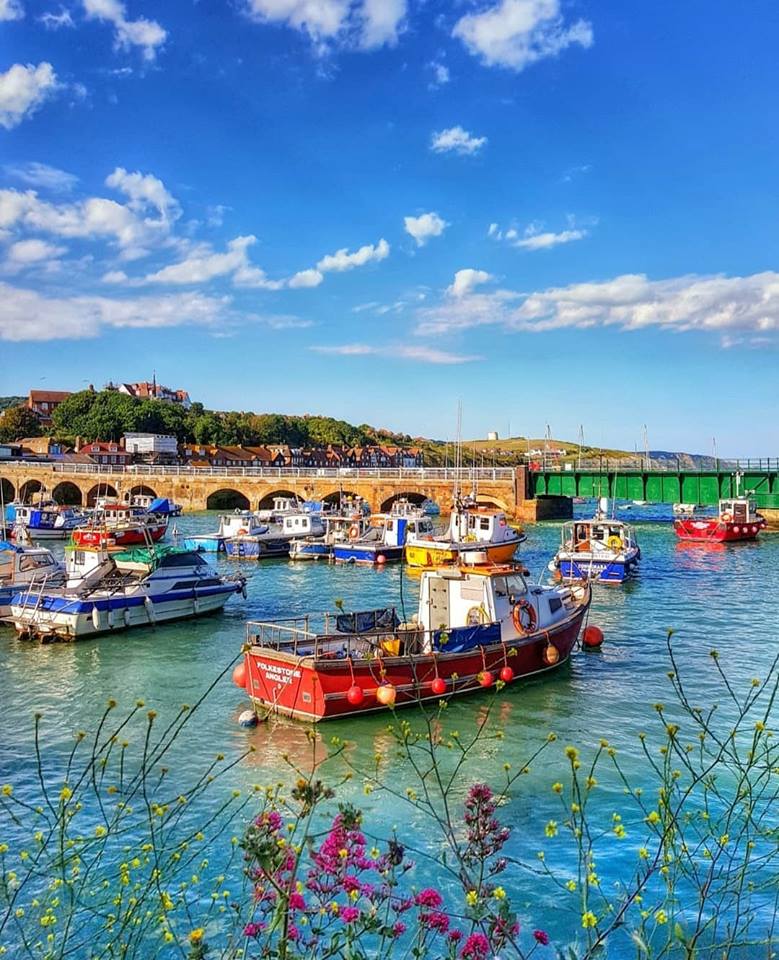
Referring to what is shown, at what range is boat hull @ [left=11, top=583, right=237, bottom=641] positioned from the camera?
1039 inches

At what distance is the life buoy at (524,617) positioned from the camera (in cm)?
2084

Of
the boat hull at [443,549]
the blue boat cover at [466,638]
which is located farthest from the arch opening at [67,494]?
the blue boat cover at [466,638]

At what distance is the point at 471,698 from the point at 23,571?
20.1 m

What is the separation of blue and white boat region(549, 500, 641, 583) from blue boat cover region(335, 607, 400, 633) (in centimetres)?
1678

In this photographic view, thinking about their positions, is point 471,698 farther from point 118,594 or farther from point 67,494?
point 67,494

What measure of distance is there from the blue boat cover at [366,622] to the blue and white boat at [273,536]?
31505 millimetres

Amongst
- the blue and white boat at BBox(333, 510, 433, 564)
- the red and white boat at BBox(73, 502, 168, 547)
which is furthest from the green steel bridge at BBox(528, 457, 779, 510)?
the red and white boat at BBox(73, 502, 168, 547)

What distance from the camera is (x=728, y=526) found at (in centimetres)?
5975

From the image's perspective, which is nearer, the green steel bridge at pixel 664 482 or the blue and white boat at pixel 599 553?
the blue and white boat at pixel 599 553

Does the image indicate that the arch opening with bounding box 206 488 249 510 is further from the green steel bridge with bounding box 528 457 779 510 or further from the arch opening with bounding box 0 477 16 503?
the green steel bridge with bounding box 528 457 779 510

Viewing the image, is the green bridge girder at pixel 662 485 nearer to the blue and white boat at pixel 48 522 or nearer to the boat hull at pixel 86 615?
the blue and white boat at pixel 48 522

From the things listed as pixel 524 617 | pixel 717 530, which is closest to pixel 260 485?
pixel 717 530

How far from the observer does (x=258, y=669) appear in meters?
18.0

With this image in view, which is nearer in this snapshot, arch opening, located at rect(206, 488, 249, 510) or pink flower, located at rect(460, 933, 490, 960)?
pink flower, located at rect(460, 933, 490, 960)
